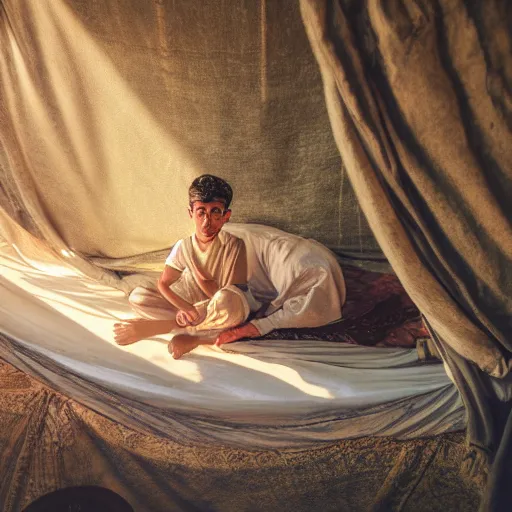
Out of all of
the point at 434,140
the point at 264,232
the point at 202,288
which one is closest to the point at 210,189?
the point at 264,232

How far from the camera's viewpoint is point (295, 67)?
340 centimetres

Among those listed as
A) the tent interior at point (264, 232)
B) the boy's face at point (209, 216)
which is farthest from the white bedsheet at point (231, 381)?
the boy's face at point (209, 216)

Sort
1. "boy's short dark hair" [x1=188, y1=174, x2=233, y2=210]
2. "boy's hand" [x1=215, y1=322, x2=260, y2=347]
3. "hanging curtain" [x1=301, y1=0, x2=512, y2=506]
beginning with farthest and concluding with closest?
"boy's hand" [x1=215, y1=322, x2=260, y2=347], "boy's short dark hair" [x1=188, y1=174, x2=233, y2=210], "hanging curtain" [x1=301, y1=0, x2=512, y2=506]

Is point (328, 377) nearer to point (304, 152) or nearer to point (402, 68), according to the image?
point (304, 152)

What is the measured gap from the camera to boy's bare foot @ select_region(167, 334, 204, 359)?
3783 millimetres

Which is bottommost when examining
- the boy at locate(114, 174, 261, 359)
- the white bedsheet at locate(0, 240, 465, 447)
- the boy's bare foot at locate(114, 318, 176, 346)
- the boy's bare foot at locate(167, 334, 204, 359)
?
the white bedsheet at locate(0, 240, 465, 447)

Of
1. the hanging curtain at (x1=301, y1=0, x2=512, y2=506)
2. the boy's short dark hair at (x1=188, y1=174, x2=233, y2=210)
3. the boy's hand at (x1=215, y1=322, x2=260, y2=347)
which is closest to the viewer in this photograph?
the hanging curtain at (x1=301, y1=0, x2=512, y2=506)

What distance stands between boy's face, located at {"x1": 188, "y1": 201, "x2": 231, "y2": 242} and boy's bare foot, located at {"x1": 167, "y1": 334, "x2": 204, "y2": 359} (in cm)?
52

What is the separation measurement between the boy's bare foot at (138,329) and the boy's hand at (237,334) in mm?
249

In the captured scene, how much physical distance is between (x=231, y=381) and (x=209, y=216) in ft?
2.66

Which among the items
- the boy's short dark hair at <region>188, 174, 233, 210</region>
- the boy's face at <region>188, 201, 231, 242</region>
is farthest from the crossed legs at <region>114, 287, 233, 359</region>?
the boy's short dark hair at <region>188, 174, 233, 210</region>

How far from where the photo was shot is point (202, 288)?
3.77m

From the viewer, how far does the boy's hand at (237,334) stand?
3.75m

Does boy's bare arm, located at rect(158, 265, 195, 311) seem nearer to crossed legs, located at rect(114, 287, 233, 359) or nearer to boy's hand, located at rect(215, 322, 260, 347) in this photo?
crossed legs, located at rect(114, 287, 233, 359)
